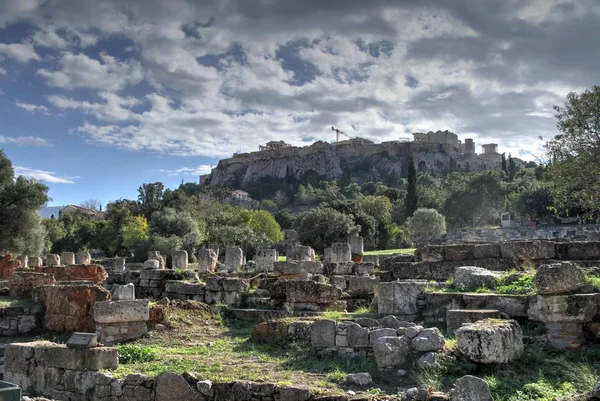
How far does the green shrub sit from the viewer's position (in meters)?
9.33

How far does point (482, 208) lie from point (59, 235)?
2142 inches

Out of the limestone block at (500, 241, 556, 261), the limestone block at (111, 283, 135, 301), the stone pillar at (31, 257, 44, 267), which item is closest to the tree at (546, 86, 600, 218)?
the limestone block at (500, 241, 556, 261)

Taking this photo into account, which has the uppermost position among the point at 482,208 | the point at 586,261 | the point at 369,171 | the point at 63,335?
the point at 369,171

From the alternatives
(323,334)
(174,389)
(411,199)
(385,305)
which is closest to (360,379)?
(323,334)

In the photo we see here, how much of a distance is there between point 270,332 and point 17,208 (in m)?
29.0

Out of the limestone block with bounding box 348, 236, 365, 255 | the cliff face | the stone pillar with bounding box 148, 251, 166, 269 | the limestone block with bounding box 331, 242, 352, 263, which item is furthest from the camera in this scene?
the cliff face

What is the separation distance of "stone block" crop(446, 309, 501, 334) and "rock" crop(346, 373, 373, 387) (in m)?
2.41

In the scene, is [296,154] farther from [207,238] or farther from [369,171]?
[207,238]

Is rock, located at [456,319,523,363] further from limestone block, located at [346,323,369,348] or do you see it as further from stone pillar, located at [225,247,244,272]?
stone pillar, located at [225,247,244,272]

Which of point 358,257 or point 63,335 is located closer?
point 63,335

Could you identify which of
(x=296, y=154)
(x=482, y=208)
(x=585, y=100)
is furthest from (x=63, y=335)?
(x=296, y=154)

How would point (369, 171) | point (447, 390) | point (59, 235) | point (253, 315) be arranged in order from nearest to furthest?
point (447, 390) < point (253, 315) < point (59, 235) < point (369, 171)

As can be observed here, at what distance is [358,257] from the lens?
26375 mm

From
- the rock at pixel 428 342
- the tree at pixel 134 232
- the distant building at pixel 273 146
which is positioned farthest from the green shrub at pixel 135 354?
the distant building at pixel 273 146
